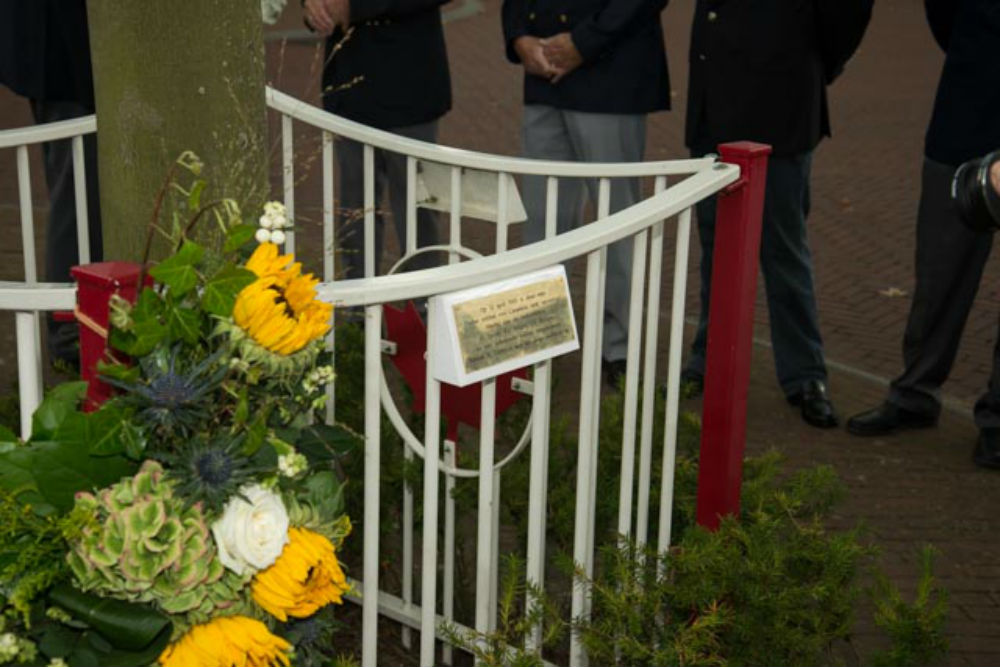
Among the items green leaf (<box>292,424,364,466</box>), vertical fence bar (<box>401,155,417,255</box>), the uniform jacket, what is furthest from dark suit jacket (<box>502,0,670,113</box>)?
green leaf (<box>292,424,364,466</box>)

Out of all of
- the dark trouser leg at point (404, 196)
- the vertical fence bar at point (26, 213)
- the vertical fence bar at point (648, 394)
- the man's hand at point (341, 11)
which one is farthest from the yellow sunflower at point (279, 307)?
the man's hand at point (341, 11)

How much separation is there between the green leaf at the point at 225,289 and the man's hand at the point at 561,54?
144 inches

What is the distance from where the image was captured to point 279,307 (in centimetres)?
223

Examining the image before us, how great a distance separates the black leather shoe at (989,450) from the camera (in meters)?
5.26

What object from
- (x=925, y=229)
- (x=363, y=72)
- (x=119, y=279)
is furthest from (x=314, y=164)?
(x=119, y=279)

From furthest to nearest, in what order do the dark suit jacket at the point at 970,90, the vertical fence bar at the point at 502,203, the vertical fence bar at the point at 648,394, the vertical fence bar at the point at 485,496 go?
the dark suit jacket at the point at 970,90 → the vertical fence bar at the point at 502,203 → the vertical fence bar at the point at 648,394 → the vertical fence bar at the point at 485,496

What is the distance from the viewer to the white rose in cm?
217

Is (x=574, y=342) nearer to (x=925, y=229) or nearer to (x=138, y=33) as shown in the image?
(x=138, y=33)

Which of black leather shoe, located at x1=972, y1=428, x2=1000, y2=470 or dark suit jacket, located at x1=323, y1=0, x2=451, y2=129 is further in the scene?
dark suit jacket, located at x1=323, y1=0, x2=451, y2=129

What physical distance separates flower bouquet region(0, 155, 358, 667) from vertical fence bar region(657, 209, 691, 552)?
110 centimetres

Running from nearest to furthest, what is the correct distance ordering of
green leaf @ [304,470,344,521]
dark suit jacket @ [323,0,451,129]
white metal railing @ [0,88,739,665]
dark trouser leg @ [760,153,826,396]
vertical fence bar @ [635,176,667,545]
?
green leaf @ [304,470,344,521]
white metal railing @ [0,88,739,665]
vertical fence bar @ [635,176,667,545]
dark trouser leg @ [760,153,826,396]
dark suit jacket @ [323,0,451,129]

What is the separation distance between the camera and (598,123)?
5801 mm

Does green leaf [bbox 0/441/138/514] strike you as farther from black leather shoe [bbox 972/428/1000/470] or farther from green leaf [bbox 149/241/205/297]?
black leather shoe [bbox 972/428/1000/470]

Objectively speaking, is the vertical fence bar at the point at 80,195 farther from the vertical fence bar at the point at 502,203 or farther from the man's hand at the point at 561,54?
the man's hand at the point at 561,54
